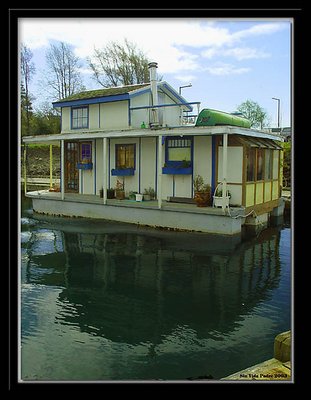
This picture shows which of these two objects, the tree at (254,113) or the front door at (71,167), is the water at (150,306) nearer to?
the front door at (71,167)

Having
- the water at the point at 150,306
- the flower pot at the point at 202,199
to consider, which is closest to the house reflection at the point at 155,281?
the water at the point at 150,306

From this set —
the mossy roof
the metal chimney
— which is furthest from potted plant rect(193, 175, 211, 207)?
the mossy roof

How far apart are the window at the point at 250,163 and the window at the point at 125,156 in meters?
4.08

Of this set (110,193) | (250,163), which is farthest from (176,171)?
(110,193)

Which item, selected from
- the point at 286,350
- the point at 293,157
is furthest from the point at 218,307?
the point at 293,157

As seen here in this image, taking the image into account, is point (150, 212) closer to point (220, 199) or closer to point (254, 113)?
point (220, 199)

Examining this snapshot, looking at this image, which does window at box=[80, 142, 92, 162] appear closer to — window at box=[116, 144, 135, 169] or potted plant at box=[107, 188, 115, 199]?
window at box=[116, 144, 135, 169]

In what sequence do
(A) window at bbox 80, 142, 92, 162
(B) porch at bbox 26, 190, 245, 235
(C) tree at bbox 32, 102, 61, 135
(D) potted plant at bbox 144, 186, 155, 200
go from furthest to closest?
(C) tree at bbox 32, 102, 61, 135
(A) window at bbox 80, 142, 92, 162
(D) potted plant at bbox 144, 186, 155, 200
(B) porch at bbox 26, 190, 245, 235

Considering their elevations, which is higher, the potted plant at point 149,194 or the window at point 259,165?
the window at point 259,165

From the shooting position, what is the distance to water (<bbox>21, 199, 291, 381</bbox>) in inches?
153

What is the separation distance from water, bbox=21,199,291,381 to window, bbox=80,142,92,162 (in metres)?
5.55

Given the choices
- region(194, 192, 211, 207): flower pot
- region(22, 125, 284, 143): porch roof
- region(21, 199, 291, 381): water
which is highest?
region(22, 125, 284, 143): porch roof

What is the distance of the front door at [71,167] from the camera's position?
15.5 meters
